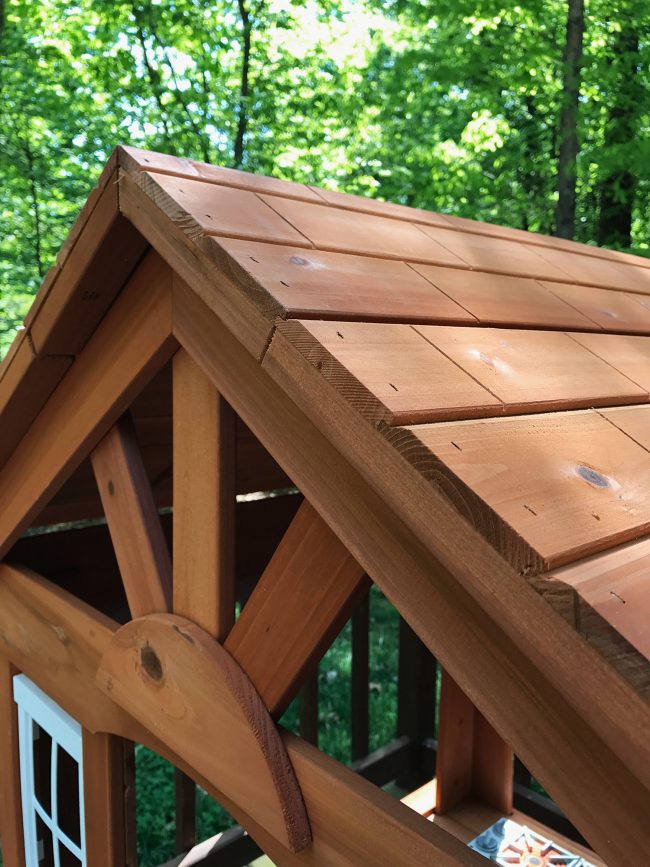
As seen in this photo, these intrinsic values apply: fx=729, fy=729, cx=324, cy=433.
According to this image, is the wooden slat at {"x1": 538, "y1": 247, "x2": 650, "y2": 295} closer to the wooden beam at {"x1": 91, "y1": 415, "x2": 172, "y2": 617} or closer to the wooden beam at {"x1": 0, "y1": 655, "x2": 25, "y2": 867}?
the wooden beam at {"x1": 91, "y1": 415, "x2": 172, "y2": 617}

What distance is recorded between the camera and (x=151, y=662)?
5.04 feet

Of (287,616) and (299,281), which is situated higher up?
(299,281)

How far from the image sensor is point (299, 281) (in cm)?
104

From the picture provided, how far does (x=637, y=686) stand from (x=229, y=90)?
8886 mm

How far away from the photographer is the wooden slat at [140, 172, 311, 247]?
1.10 m

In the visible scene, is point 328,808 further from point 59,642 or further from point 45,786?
point 45,786

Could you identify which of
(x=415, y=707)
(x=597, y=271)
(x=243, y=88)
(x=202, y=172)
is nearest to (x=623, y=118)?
(x=243, y=88)

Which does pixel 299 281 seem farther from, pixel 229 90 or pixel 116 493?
pixel 229 90

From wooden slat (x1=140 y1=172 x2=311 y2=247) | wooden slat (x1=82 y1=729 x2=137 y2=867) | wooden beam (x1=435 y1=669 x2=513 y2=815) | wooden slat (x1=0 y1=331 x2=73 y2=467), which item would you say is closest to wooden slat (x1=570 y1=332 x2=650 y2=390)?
wooden slat (x1=140 y1=172 x2=311 y2=247)

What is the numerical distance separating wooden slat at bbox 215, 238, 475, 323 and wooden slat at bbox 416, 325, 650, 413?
63 mm

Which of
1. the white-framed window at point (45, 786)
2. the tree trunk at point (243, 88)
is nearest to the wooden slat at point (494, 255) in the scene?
the white-framed window at point (45, 786)

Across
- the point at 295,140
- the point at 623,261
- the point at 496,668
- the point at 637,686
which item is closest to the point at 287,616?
the point at 496,668

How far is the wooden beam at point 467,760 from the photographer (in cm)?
336

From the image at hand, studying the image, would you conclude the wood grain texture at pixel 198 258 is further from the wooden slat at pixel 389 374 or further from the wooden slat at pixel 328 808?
the wooden slat at pixel 328 808
